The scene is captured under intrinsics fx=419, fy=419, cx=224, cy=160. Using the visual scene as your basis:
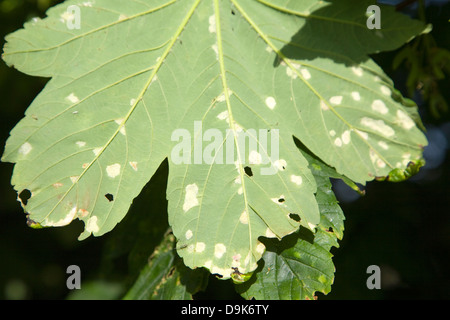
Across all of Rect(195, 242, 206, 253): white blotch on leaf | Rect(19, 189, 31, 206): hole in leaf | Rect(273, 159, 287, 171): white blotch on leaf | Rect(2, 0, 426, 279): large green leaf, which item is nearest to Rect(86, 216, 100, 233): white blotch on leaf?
Rect(2, 0, 426, 279): large green leaf

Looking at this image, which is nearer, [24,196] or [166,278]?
[24,196]

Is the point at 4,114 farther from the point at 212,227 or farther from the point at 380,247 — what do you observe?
the point at 380,247

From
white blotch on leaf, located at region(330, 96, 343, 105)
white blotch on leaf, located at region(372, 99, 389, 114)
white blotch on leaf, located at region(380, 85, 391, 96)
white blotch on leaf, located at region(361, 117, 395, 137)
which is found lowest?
white blotch on leaf, located at region(361, 117, 395, 137)

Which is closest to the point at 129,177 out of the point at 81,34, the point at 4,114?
the point at 81,34

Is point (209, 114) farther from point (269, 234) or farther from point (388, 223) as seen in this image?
point (388, 223)

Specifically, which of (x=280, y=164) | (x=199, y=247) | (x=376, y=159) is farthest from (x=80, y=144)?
(x=376, y=159)

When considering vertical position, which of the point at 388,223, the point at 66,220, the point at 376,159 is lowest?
the point at 388,223

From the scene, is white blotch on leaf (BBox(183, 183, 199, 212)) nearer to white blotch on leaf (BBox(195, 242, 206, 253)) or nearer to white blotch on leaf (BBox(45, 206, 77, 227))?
white blotch on leaf (BBox(195, 242, 206, 253))
